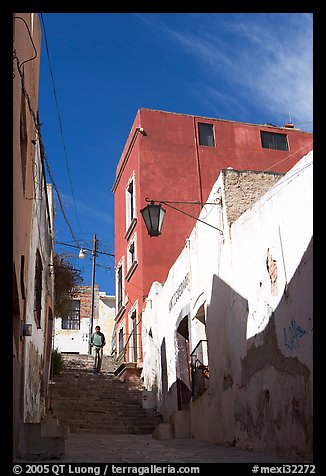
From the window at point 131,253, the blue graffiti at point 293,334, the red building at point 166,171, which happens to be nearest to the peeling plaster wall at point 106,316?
the red building at point 166,171

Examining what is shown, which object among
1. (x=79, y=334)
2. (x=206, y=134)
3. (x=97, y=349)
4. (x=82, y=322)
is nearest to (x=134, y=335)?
(x=97, y=349)

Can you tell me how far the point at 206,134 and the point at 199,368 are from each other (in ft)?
41.8

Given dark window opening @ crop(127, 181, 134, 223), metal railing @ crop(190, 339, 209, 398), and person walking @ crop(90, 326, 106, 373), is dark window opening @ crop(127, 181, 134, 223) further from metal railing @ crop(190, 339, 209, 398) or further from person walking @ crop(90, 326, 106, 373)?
metal railing @ crop(190, 339, 209, 398)

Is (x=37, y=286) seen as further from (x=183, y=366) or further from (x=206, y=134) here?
(x=206, y=134)

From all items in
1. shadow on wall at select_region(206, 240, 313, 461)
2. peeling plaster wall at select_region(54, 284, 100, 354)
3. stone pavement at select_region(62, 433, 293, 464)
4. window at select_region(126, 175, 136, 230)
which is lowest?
stone pavement at select_region(62, 433, 293, 464)

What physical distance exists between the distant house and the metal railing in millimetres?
24269

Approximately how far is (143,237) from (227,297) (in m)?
10.4

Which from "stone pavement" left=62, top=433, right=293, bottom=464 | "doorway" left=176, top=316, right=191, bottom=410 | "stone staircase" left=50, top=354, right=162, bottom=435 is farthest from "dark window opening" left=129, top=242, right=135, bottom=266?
"stone pavement" left=62, top=433, right=293, bottom=464

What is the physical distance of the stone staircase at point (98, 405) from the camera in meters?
15.8

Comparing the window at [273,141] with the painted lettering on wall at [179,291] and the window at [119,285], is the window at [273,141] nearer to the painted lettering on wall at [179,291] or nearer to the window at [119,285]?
the window at [119,285]

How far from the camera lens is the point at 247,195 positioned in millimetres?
11938

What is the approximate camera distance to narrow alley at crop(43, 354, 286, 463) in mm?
9173

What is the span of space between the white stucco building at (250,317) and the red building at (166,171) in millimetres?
5634

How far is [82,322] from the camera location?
4094cm
